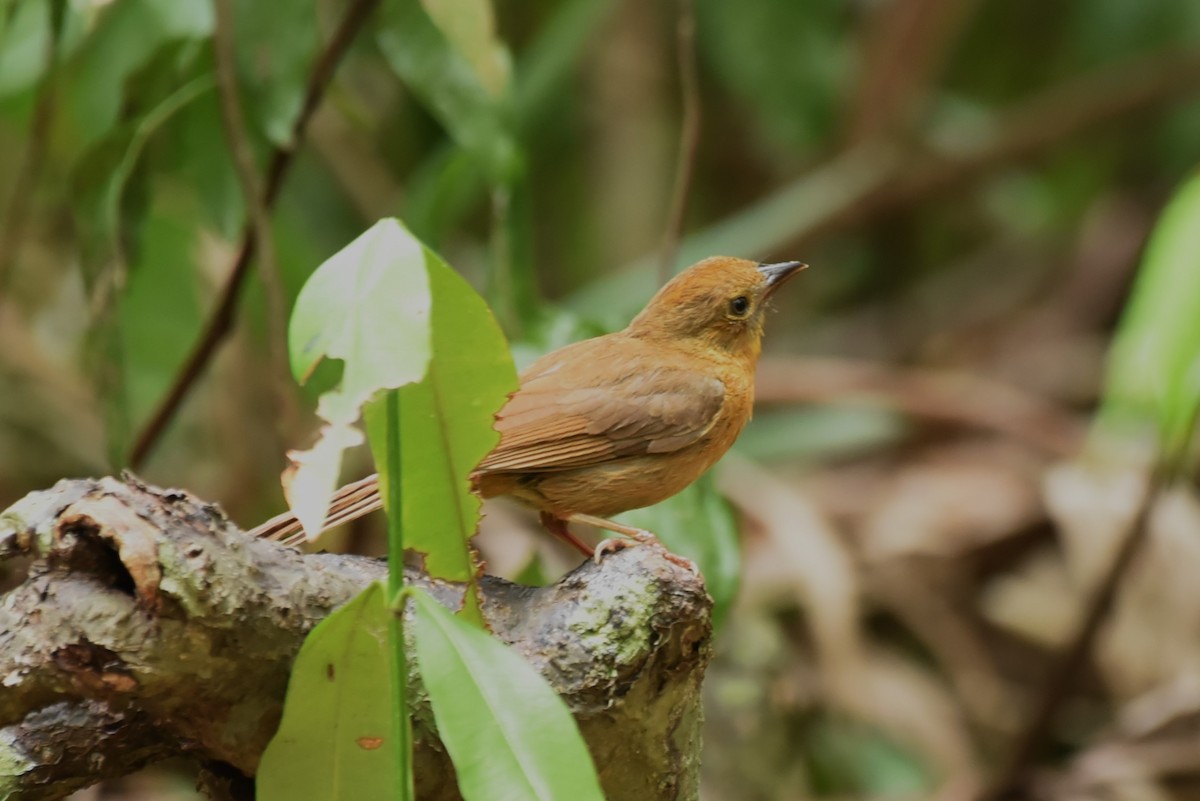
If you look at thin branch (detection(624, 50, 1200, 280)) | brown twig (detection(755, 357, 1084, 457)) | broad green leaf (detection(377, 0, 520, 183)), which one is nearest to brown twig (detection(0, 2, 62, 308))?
broad green leaf (detection(377, 0, 520, 183))

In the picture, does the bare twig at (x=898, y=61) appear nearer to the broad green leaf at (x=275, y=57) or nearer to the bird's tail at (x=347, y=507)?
the broad green leaf at (x=275, y=57)

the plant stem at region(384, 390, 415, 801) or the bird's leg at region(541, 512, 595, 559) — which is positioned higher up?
the bird's leg at region(541, 512, 595, 559)

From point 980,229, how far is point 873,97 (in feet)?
7.55

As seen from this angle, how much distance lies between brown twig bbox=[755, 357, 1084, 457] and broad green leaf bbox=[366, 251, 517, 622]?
409 centimetres

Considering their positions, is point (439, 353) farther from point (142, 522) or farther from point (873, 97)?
point (873, 97)

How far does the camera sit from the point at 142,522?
1.78 m

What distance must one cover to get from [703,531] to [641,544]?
3.05 feet

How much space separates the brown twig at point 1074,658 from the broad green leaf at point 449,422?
2.92 m

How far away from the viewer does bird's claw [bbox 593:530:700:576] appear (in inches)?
84.7

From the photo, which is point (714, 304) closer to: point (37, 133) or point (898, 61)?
point (37, 133)

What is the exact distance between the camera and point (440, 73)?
348cm

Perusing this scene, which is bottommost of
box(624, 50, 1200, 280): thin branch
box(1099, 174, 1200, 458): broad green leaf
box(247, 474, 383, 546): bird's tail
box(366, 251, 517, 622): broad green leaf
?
box(366, 251, 517, 622): broad green leaf

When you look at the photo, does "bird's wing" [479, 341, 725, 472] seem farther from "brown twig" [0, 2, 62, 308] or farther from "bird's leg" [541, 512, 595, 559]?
"brown twig" [0, 2, 62, 308]

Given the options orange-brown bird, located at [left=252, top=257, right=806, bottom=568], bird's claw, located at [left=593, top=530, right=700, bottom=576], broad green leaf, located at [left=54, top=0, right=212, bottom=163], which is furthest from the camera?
broad green leaf, located at [left=54, top=0, right=212, bottom=163]
